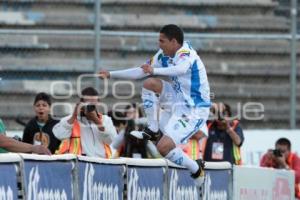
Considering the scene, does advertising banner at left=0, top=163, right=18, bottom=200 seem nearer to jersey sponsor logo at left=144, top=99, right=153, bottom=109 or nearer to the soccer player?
the soccer player

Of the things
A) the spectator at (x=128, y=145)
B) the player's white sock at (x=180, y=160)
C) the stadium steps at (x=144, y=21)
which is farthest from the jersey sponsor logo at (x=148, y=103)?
the stadium steps at (x=144, y=21)

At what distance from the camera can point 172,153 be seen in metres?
13.7

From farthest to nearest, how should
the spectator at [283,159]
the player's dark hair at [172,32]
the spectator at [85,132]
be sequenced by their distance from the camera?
1. the spectator at [283,159]
2. the spectator at [85,132]
3. the player's dark hair at [172,32]

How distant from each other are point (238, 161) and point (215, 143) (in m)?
0.43

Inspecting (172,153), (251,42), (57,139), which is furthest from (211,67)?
(172,153)

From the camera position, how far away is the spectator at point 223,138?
17062 millimetres

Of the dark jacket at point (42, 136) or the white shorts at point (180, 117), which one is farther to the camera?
the dark jacket at point (42, 136)

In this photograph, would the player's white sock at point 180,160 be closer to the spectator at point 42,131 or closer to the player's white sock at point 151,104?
the player's white sock at point 151,104

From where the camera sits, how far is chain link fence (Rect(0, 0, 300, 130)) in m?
18.1

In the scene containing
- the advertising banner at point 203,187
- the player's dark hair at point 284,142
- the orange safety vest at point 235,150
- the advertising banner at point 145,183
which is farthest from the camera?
the player's dark hair at point 284,142

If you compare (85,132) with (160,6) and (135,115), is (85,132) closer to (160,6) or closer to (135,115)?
(135,115)

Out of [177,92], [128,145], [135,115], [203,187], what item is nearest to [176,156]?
[177,92]

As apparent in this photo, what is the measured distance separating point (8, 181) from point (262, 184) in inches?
237

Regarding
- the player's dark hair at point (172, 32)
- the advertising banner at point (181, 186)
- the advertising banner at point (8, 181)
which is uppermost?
the player's dark hair at point (172, 32)
